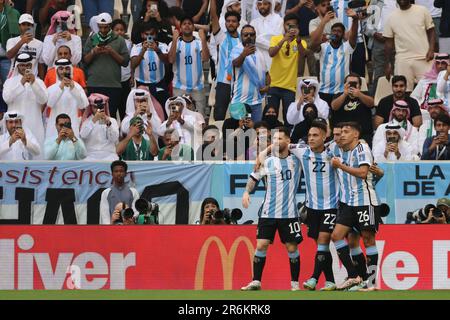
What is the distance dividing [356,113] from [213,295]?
5.99 meters

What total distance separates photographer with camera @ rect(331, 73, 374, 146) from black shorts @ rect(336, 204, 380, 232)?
4863 mm

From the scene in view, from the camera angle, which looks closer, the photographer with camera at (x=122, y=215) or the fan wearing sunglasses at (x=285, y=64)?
the photographer with camera at (x=122, y=215)

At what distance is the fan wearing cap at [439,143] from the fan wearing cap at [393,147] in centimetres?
30

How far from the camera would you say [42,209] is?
64.6ft

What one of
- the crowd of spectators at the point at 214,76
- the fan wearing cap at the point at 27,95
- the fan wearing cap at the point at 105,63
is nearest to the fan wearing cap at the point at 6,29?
the crowd of spectators at the point at 214,76

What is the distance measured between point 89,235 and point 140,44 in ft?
16.2

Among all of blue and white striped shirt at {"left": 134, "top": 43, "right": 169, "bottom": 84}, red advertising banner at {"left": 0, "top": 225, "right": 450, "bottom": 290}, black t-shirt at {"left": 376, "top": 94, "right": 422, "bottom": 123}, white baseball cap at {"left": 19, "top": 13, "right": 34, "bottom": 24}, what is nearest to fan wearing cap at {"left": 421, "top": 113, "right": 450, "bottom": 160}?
black t-shirt at {"left": 376, "top": 94, "right": 422, "bottom": 123}

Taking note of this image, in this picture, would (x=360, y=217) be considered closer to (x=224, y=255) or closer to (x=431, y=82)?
(x=224, y=255)

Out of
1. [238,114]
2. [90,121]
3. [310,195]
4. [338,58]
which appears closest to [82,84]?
[90,121]

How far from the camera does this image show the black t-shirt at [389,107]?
20875 mm

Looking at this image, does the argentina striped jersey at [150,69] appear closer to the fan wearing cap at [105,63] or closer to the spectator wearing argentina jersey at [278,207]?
the fan wearing cap at [105,63]

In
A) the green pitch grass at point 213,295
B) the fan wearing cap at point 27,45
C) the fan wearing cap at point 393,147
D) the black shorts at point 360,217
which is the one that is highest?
the fan wearing cap at point 27,45
